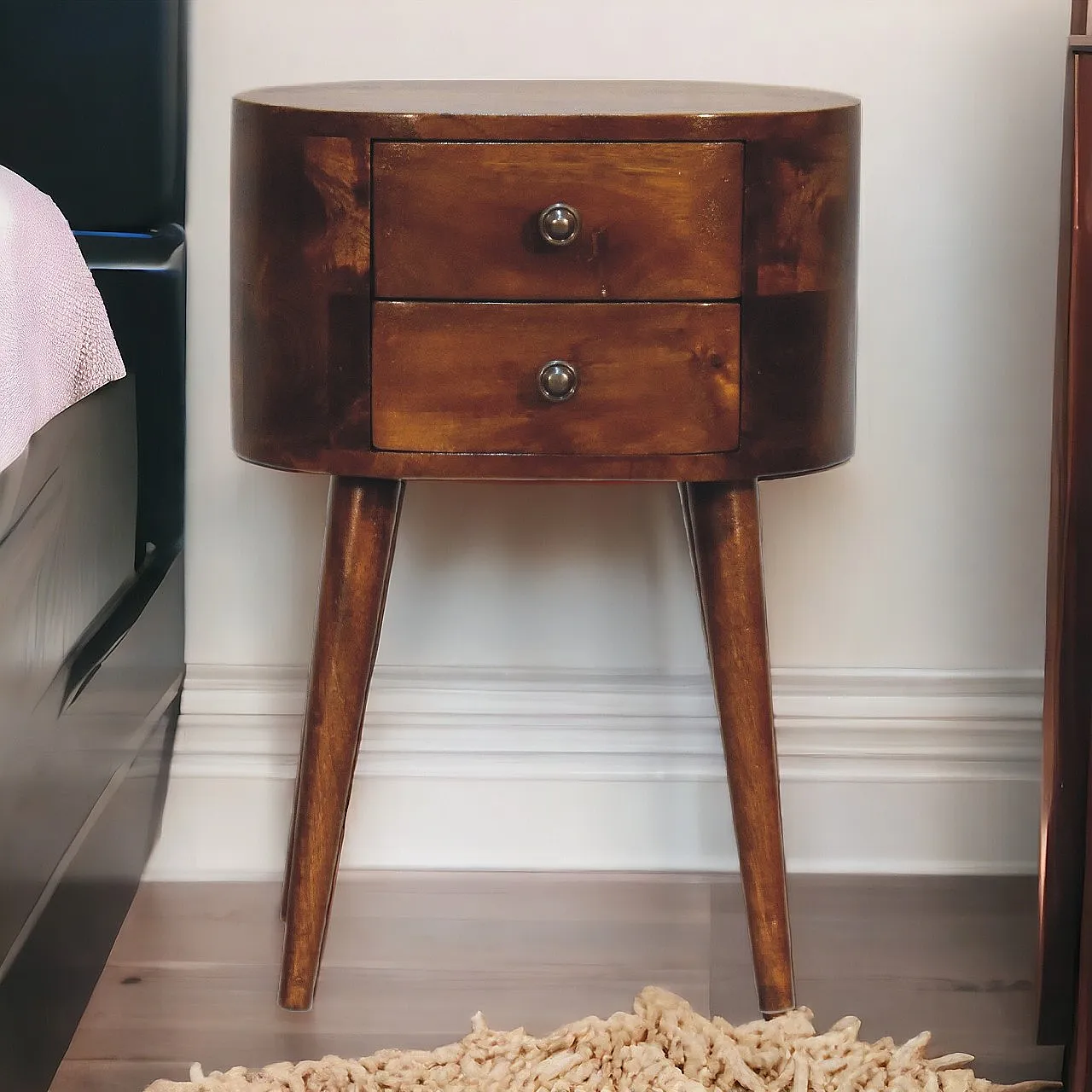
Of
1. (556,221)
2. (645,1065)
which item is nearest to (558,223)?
(556,221)

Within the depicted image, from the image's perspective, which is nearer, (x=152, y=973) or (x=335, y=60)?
(x=152, y=973)

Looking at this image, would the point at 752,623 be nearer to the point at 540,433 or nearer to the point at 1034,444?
the point at 540,433

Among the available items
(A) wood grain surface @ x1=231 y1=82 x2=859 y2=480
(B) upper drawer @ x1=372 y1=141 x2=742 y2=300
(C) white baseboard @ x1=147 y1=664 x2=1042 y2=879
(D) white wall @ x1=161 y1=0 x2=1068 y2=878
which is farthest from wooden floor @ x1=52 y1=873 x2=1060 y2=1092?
(B) upper drawer @ x1=372 y1=141 x2=742 y2=300

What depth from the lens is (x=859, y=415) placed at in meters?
1.42

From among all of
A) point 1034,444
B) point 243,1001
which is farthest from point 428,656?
point 1034,444

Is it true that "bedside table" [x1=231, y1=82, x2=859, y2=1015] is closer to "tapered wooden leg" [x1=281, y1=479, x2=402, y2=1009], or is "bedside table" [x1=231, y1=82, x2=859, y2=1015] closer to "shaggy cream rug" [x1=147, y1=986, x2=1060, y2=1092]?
"tapered wooden leg" [x1=281, y1=479, x2=402, y2=1009]

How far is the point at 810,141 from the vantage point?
1.00m

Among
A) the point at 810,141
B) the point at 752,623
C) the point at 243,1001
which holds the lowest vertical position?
the point at 243,1001

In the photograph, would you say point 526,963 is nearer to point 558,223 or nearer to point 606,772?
point 606,772

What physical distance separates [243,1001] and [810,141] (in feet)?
2.60

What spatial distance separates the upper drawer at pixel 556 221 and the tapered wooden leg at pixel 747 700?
18 cm

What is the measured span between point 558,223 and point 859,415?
0.54 meters

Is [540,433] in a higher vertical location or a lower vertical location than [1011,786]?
higher

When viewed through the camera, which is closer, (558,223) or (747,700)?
(558,223)
